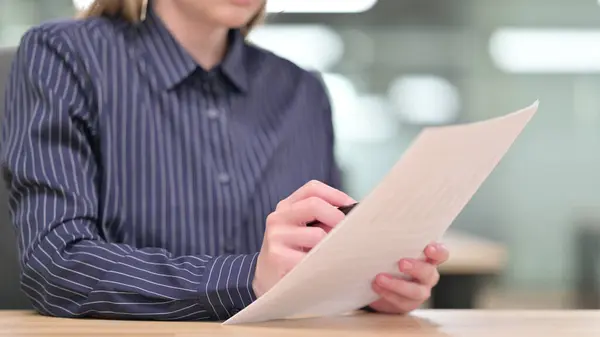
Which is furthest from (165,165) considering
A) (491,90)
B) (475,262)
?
(491,90)

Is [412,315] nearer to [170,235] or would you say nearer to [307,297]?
[307,297]

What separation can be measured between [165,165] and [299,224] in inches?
15.0

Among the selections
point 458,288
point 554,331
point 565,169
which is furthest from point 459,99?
point 554,331

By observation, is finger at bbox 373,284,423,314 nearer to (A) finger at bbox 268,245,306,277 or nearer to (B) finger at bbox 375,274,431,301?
(B) finger at bbox 375,274,431,301

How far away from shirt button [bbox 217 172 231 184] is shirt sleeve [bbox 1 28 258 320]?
7.1 inches

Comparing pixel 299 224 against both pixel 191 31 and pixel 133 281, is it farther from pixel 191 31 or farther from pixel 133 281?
pixel 191 31

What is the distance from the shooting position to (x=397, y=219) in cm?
79

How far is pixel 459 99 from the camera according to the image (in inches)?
255

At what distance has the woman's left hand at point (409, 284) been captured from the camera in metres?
0.98

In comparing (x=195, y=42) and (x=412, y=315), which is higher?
(x=195, y=42)

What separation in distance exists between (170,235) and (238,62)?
0.33 meters

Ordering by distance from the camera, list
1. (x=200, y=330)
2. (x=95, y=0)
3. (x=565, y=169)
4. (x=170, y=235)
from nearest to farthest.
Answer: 1. (x=200, y=330)
2. (x=170, y=235)
3. (x=95, y=0)
4. (x=565, y=169)

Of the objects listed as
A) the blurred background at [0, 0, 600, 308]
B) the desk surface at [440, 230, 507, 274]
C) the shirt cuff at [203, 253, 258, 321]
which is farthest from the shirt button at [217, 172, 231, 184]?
the blurred background at [0, 0, 600, 308]

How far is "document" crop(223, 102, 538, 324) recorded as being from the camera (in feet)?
2.32
